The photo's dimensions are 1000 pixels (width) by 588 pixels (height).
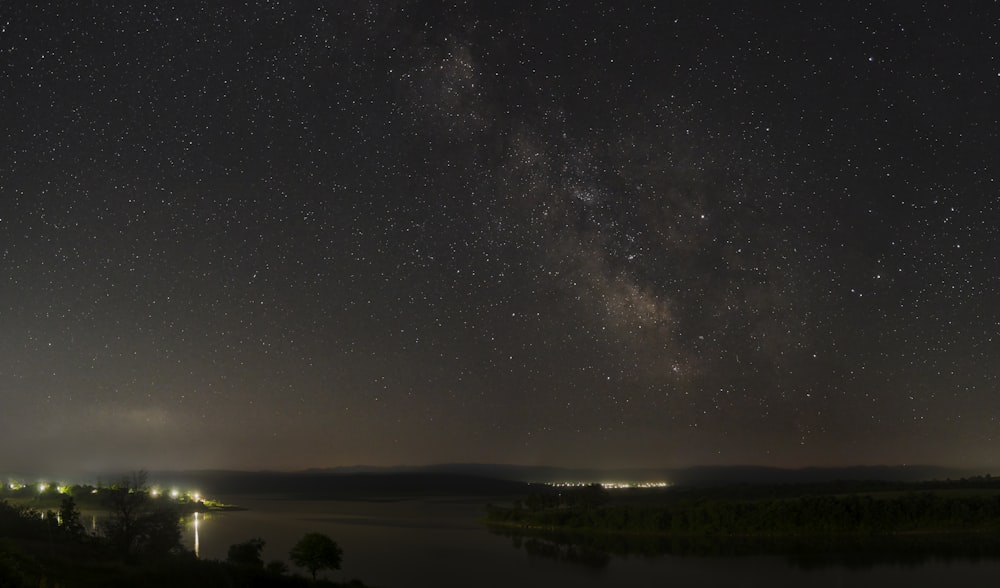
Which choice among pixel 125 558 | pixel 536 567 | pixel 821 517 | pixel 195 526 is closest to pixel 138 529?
pixel 125 558

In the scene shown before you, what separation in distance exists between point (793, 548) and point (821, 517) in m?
12.9

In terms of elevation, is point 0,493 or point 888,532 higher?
point 0,493

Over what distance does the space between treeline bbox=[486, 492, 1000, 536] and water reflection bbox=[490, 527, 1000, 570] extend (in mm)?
2675

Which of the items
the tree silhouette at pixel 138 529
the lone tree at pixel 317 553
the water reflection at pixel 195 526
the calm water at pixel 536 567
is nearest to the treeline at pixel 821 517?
the calm water at pixel 536 567

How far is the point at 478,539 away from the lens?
75000 mm

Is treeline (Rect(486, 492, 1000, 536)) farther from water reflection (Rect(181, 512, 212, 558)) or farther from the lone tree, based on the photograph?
the lone tree

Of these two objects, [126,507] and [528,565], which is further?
[528,565]

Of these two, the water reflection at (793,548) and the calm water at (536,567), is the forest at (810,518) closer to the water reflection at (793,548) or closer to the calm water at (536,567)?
the water reflection at (793,548)

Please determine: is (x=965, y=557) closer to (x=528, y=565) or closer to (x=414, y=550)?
(x=528, y=565)

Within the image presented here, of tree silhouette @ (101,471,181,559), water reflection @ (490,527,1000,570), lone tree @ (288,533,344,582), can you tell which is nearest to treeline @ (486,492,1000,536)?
water reflection @ (490,527,1000,570)

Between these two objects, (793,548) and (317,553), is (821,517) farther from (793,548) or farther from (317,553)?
(317,553)

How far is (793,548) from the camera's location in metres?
66.7

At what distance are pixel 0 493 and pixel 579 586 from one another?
207ft

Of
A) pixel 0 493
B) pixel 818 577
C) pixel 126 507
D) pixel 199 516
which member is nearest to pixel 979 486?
pixel 818 577
